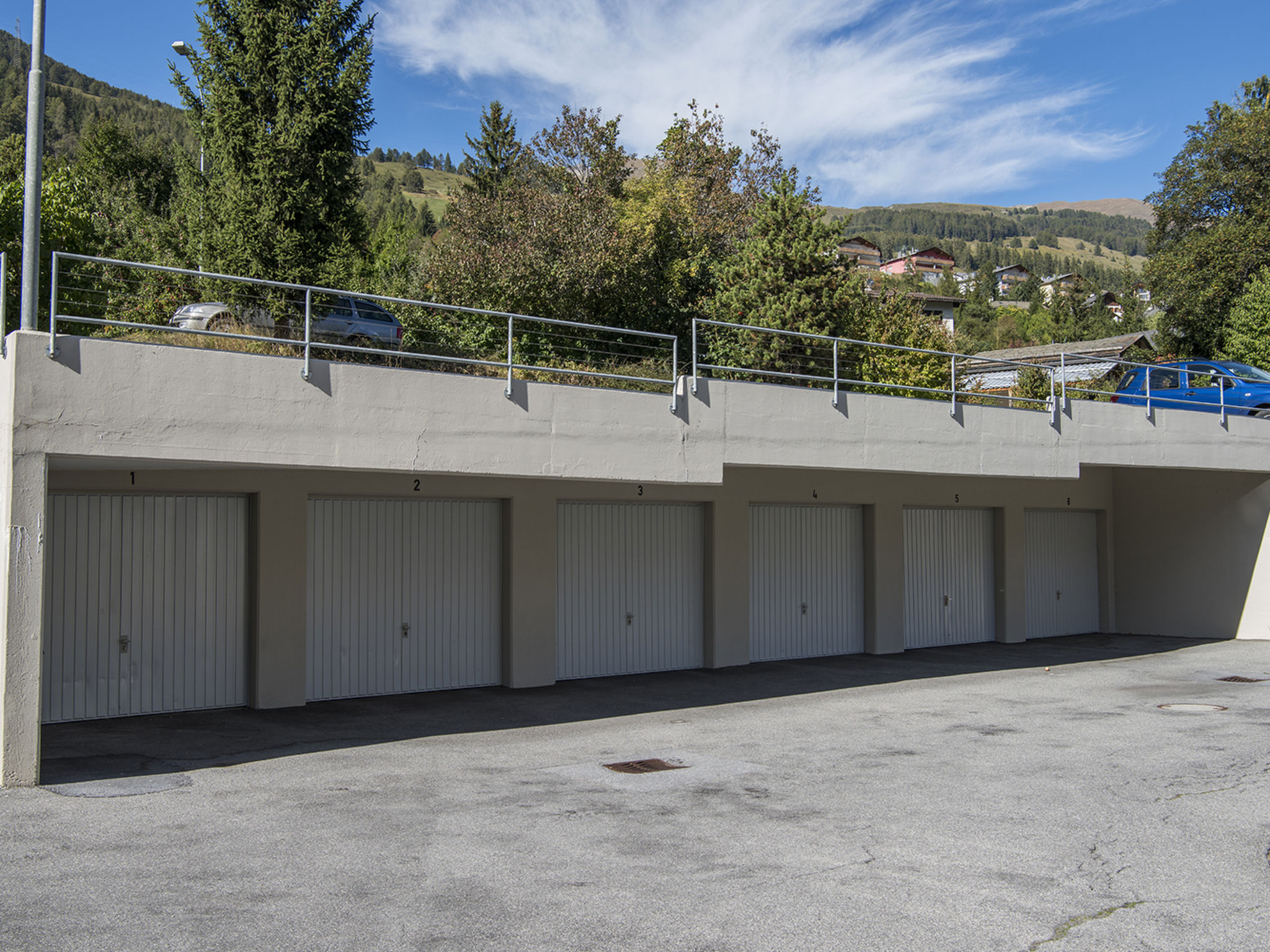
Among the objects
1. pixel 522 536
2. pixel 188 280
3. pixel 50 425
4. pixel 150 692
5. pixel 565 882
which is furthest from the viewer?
pixel 188 280

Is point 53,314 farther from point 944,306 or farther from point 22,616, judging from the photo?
point 944,306

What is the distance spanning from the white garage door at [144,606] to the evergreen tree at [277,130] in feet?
44.4

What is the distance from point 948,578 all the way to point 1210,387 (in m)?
6.59

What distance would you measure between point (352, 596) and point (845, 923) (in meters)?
8.79

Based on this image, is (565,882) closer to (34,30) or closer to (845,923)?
(845,923)

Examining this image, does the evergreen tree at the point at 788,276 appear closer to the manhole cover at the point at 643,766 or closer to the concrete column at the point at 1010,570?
the concrete column at the point at 1010,570

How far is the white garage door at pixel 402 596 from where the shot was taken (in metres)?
12.5

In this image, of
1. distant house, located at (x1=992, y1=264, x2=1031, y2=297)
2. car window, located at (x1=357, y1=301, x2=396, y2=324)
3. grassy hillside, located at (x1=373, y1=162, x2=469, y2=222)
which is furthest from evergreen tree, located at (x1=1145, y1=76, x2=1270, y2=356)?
distant house, located at (x1=992, y1=264, x2=1031, y2=297)

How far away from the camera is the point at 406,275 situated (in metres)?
30.8

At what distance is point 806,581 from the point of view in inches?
674

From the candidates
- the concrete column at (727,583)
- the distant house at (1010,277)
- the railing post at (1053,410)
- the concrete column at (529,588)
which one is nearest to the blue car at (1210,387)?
the railing post at (1053,410)

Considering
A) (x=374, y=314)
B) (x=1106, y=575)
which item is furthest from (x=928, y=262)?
(x=374, y=314)

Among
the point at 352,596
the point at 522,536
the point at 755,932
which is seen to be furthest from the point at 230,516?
the point at 755,932

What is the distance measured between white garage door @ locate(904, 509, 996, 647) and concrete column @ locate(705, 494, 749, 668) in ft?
12.9
